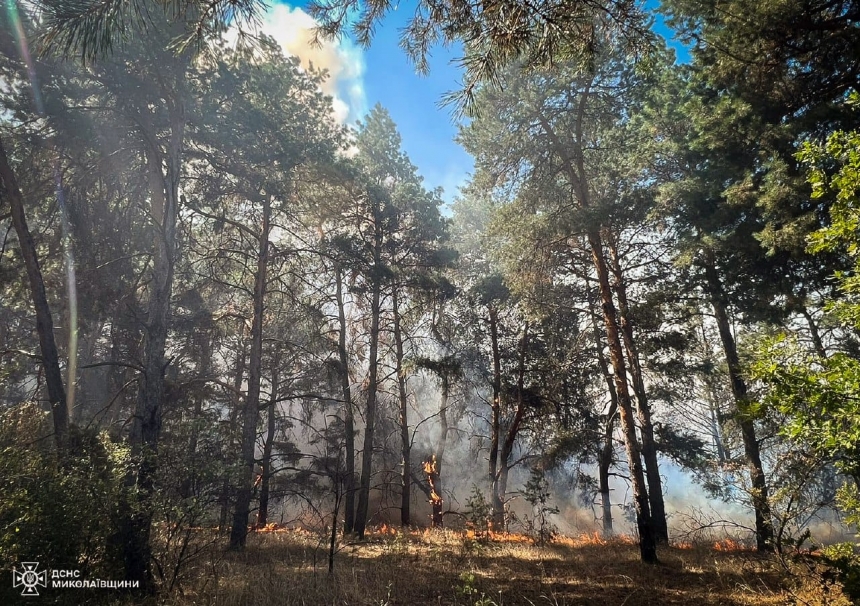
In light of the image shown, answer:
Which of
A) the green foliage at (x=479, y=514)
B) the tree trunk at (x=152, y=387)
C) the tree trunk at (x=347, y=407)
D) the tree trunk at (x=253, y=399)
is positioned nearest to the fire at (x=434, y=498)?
the tree trunk at (x=347, y=407)

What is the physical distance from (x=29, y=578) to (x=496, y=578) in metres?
6.60

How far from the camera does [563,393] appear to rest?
13.6m

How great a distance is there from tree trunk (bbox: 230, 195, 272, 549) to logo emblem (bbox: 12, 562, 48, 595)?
4.69m

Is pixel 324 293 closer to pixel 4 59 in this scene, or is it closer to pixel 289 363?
pixel 289 363

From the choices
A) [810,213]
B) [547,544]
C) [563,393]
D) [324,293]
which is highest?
[324,293]

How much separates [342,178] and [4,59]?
7.33m

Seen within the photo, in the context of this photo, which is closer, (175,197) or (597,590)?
(597,590)

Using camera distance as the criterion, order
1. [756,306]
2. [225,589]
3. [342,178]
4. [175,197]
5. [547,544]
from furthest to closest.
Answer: [342,178] → [547,544] → [756,306] → [175,197] → [225,589]

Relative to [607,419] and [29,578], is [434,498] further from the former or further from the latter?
[29,578]

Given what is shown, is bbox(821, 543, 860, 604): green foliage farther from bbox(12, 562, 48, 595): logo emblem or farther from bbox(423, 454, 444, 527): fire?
bbox(423, 454, 444, 527): fire

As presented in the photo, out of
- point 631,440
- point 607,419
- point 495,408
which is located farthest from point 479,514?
point 607,419

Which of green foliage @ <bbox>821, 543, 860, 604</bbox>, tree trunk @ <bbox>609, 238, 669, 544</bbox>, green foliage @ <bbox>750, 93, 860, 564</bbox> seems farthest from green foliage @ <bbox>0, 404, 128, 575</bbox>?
tree trunk @ <bbox>609, 238, 669, 544</bbox>

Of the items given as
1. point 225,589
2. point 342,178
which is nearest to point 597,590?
point 225,589

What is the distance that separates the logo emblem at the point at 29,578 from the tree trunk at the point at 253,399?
4.69 m
